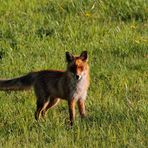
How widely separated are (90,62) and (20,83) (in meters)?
2.30

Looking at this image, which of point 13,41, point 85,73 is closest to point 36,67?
point 13,41

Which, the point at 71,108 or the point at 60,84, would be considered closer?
the point at 71,108

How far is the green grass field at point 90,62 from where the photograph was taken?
29.4ft

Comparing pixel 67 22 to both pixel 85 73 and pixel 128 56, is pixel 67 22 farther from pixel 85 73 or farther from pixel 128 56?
pixel 85 73

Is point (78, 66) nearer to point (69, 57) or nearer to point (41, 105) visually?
point (69, 57)

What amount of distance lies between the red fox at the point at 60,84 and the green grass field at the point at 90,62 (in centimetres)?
18

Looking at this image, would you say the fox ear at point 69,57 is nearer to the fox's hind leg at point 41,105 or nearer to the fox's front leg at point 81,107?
the fox's front leg at point 81,107

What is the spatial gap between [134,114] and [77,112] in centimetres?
113

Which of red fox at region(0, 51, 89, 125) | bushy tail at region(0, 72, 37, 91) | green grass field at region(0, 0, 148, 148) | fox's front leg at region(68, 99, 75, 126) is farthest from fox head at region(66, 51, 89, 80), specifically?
bushy tail at region(0, 72, 37, 91)

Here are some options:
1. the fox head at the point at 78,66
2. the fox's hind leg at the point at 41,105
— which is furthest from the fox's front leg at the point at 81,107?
the fox's hind leg at the point at 41,105

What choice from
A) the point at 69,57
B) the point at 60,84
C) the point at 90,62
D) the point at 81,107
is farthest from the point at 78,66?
the point at 90,62

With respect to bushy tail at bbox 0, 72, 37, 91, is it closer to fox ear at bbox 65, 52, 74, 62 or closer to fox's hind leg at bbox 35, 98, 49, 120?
fox's hind leg at bbox 35, 98, 49, 120

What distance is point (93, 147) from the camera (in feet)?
27.7

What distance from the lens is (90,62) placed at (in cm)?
1245
